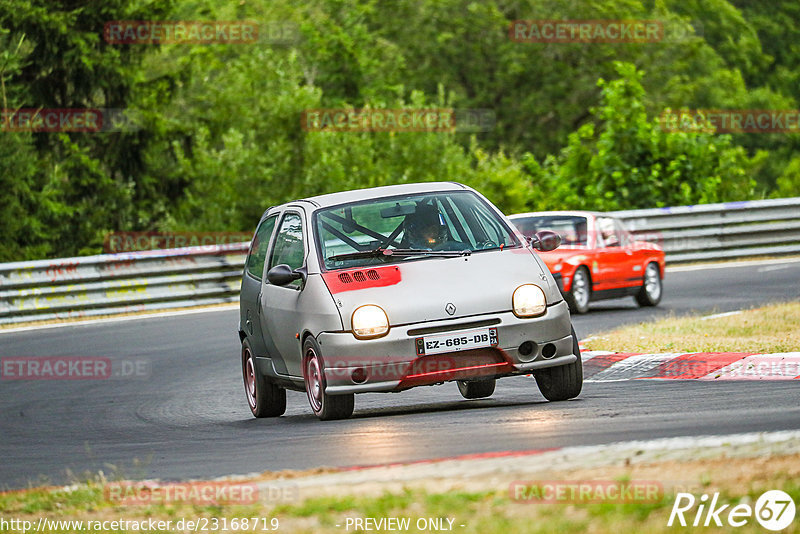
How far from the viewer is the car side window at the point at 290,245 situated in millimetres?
10164

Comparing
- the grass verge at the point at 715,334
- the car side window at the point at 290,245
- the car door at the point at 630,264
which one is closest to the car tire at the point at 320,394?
the car side window at the point at 290,245

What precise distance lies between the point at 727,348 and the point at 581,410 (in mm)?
3753

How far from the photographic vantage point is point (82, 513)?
6500mm

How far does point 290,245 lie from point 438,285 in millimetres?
1657

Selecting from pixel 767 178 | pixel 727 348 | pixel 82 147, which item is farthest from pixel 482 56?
pixel 727 348

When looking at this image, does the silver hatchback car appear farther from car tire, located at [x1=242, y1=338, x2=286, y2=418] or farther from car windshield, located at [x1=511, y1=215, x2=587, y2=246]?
car windshield, located at [x1=511, y1=215, x2=587, y2=246]

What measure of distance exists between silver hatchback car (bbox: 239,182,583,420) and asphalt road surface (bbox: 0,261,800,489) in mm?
313

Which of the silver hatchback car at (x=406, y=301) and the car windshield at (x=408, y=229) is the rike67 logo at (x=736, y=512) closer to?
the silver hatchback car at (x=406, y=301)

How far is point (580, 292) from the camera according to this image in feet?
60.8

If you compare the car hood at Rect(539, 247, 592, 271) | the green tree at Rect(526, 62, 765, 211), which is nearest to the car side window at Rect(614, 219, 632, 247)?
the car hood at Rect(539, 247, 592, 271)

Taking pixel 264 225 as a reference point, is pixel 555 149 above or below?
below

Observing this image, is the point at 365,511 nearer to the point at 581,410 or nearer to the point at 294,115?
the point at 581,410

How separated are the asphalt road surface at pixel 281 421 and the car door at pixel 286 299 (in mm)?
484

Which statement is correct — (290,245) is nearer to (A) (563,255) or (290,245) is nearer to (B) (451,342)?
(B) (451,342)
